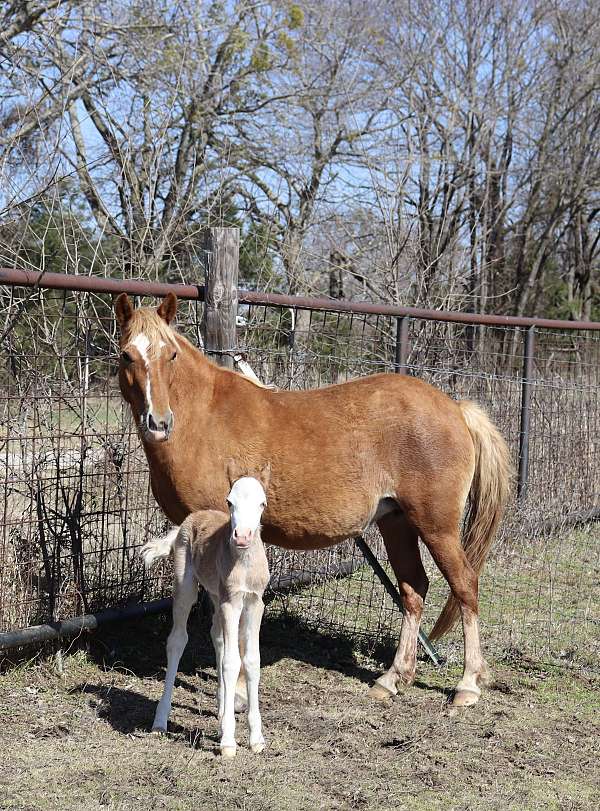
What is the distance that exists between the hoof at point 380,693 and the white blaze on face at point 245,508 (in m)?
1.62

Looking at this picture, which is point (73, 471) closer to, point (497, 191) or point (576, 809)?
point (576, 809)

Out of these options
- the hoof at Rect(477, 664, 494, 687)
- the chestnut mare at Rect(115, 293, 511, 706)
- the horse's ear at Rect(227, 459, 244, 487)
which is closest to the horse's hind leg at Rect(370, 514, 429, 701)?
the chestnut mare at Rect(115, 293, 511, 706)

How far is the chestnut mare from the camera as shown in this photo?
14.3 ft

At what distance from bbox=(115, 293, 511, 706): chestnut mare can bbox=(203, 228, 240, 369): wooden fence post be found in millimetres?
523

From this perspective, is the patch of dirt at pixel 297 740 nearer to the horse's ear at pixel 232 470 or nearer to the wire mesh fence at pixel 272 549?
the wire mesh fence at pixel 272 549

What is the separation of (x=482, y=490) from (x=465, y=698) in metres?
1.16

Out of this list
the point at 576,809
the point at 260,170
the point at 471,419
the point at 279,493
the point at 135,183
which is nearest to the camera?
the point at 576,809

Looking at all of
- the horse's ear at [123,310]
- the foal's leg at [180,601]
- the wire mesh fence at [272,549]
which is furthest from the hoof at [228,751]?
the horse's ear at [123,310]

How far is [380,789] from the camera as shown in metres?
3.51

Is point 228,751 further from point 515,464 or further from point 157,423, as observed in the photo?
point 515,464

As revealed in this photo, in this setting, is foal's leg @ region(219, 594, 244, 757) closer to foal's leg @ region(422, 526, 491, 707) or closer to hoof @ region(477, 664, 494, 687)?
foal's leg @ region(422, 526, 491, 707)

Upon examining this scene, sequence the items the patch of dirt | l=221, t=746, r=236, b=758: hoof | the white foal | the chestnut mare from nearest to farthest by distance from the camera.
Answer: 1. the patch of dirt
2. the white foal
3. l=221, t=746, r=236, b=758: hoof
4. the chestnut mare

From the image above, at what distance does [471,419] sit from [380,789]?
7.16ft

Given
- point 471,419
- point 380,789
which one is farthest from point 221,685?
point 471,419
